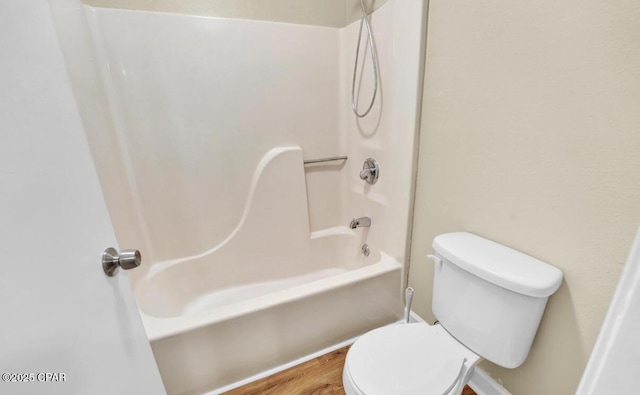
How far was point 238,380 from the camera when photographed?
1.23 m

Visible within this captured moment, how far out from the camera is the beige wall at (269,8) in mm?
1310

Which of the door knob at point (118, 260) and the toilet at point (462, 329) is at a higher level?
the door knob at point (118, 260)

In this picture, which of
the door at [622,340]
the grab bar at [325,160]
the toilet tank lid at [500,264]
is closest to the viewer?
the door at [622,340]

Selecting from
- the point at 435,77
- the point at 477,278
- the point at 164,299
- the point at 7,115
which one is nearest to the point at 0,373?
the point at 7,115

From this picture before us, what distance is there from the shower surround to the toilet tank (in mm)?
397

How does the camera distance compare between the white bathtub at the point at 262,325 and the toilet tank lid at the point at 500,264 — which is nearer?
the toilet tank lid at the point at 500,264

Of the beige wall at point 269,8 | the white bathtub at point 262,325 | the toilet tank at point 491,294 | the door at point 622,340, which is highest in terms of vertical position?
the beige wall at point 269,8

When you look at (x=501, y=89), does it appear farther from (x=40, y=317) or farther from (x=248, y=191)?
(x=248, y=191)

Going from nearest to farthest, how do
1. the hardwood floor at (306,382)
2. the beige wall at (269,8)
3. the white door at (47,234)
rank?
the white door at (47,234) → the hardwood floor at (306,382) → the beige wall at (269,8)

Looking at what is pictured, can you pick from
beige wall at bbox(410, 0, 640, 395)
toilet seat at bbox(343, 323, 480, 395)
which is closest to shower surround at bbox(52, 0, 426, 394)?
beige wall at bbox(410, 0, 640, 395)

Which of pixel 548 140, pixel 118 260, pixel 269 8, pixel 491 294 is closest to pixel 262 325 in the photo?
pixel 118 260

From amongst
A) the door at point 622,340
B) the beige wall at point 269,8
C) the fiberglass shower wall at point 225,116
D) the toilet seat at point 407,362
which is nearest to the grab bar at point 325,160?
the fiberglass shower wall at point 225,116

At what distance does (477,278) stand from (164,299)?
1.54 meters

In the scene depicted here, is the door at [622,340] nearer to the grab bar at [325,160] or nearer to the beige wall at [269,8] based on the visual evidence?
the beige wall at [269,8]
